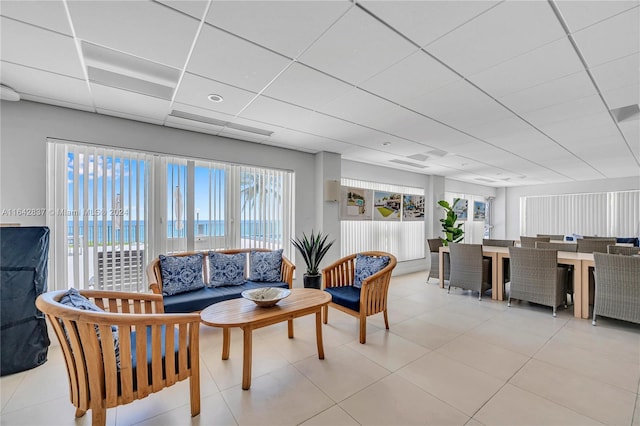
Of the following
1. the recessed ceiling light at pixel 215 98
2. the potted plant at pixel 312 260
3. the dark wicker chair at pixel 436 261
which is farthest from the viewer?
the dark wicker chair at pixel 436 261

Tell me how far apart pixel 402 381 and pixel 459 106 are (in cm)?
272

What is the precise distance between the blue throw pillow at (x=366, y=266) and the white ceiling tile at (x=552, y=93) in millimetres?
2125

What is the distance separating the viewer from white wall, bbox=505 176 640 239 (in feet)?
24.6

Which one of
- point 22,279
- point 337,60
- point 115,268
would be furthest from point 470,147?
point 22,279

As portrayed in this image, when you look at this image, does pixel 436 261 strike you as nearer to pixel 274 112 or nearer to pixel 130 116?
pixel 274 112

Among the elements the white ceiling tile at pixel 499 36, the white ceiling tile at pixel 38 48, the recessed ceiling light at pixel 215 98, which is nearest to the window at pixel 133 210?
the white ceiling tile at pixel 38 48

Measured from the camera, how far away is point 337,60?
207 cm

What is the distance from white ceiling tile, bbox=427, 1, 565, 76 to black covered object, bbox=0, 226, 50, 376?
3738mm

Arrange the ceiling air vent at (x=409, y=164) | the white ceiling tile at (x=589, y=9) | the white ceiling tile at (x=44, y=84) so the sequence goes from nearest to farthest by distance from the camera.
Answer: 1. the white ceiling tile at (x=589, y=9)
2. the white ceiling tile at (x=44, y=84)
3. the ceiling air vent at (x=409, y=164)

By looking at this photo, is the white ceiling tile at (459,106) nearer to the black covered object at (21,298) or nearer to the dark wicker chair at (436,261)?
the dark wicker chair at (436,261)

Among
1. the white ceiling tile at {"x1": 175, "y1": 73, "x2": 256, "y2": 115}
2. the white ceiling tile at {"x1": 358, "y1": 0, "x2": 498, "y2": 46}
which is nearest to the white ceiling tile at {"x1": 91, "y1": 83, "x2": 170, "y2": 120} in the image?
the white ceiling tile at {"x1": 175, "y1": 73, "x2": 256, "y2": 115}

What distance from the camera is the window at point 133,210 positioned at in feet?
10.1

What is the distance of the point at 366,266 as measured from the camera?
11.4ft

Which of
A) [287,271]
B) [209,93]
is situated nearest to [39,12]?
[209,93]
